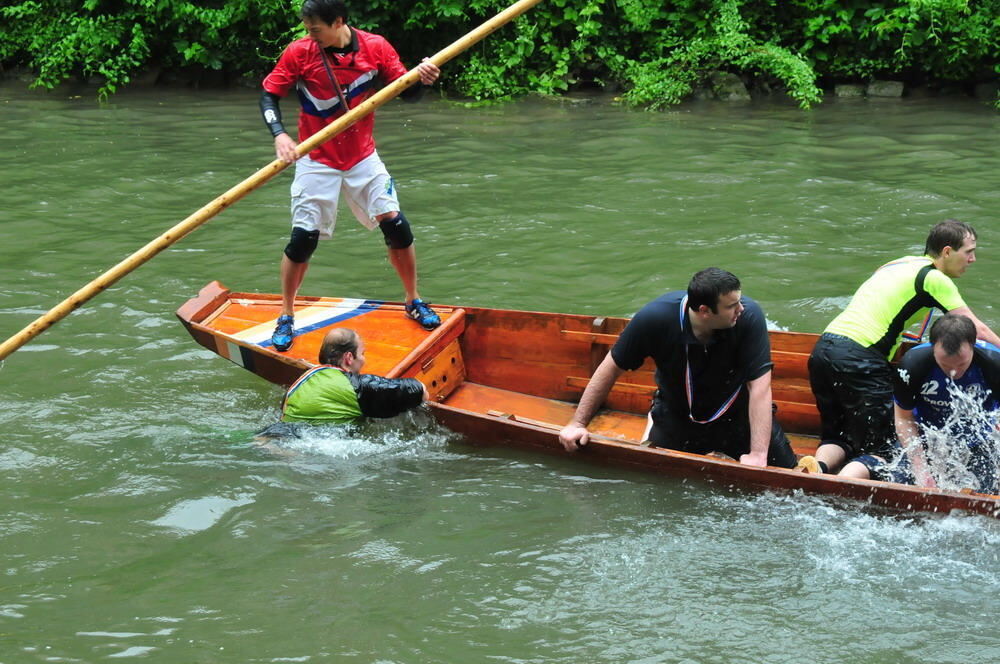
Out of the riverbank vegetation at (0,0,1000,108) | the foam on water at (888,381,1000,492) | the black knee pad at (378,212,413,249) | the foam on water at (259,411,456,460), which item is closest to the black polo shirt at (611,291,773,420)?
the foam on water at (888,381,1000,492)

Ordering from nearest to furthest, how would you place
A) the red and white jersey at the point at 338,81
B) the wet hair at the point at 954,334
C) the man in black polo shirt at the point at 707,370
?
the wet hair at the point at 954,334
the man in black polo shirt at the point at 707,370
the red and white jersey at the point at 338,81

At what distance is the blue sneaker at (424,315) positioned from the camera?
661 cm

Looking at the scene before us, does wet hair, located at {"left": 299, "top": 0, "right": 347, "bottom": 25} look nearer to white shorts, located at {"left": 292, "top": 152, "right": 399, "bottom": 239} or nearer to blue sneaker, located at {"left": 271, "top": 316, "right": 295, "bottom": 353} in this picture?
white shorts, located at {"left": 292, "top": 152, "right": 399, "bottom": 239}

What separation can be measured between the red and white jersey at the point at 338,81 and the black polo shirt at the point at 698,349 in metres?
2.21

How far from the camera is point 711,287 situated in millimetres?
4641

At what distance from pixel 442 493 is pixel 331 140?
219cm

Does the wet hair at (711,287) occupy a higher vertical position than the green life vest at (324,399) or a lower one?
higher

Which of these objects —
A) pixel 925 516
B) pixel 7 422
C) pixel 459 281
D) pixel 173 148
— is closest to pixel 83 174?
pixel 173 148

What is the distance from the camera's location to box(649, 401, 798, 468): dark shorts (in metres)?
5.23

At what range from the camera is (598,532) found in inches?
199

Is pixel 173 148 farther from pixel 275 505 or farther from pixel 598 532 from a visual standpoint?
pixel 598 532

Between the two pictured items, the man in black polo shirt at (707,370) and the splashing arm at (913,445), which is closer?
the man in black polo shirt at (707,370)

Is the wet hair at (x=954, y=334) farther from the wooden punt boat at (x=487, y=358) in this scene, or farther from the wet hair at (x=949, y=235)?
the wooden punt boat at (x=487, y=358)

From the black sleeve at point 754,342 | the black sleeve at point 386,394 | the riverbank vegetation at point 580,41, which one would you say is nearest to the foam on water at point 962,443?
the black sleeve at point 754,342
